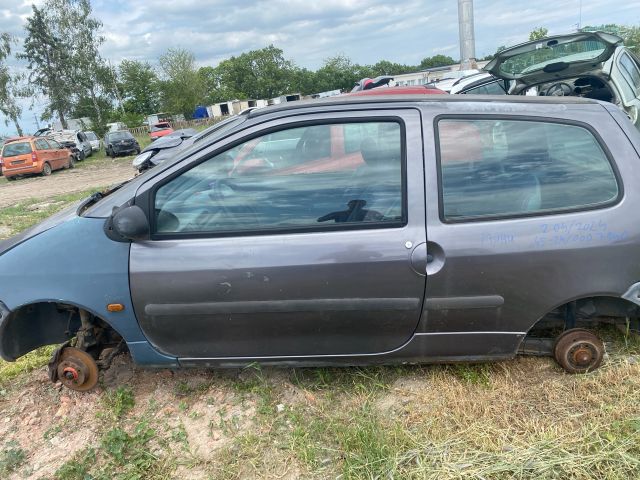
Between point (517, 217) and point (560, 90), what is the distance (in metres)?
4.51

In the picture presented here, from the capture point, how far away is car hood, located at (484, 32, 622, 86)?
4.68 meters

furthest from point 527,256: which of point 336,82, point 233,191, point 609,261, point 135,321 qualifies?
point 336,82

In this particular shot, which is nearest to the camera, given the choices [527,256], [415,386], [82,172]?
[527,256]

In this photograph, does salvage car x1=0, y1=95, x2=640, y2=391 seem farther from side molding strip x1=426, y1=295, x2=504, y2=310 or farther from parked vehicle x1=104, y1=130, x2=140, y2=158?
parked vehicle x1=104, y1=130, x2=140, y2=158

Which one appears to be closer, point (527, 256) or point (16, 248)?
point (527, 256)

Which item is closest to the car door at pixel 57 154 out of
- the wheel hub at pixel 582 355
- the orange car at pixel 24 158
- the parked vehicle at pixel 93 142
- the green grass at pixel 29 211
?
the orange car at pixel 24 158

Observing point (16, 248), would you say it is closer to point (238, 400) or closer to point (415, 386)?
point (238, 400)

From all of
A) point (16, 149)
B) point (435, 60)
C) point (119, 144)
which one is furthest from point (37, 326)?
point (435, 60)

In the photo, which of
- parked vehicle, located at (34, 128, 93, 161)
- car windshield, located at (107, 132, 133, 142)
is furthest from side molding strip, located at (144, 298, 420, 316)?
parked vehicle, located at (34, 128, 93, 161)

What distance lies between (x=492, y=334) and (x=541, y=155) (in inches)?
39.1

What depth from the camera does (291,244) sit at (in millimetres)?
2438

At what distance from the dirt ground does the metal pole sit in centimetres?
1355

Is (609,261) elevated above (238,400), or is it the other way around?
(609,261)

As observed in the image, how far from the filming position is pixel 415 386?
278cm
